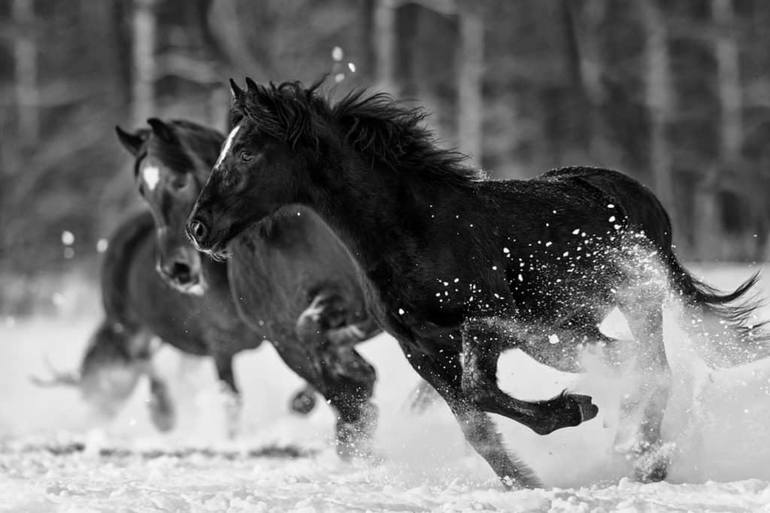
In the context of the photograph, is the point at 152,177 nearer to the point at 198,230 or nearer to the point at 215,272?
the point at 215,272

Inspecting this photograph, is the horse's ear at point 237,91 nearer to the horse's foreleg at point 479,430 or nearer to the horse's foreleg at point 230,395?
the horse's foreleg at point 479,430

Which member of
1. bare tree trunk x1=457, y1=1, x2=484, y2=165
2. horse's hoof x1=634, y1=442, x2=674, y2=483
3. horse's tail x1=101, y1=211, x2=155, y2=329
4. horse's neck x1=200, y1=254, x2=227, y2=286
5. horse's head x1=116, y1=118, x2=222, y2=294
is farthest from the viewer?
bare tree trunk x1=457, y1=1, x2=484, y2=165

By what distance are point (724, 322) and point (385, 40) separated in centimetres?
1426

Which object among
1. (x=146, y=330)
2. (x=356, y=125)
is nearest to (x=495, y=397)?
(x=356, y=125)

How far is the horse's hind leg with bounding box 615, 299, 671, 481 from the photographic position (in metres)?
5.79

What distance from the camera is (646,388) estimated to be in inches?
233

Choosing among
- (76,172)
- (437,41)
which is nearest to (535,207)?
(437,41)

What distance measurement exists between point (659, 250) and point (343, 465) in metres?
2.14

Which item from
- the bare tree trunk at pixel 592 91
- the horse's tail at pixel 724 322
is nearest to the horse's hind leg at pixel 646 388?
the horse's tail at pixel 724 322

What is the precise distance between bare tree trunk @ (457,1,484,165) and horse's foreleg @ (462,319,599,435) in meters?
16.5

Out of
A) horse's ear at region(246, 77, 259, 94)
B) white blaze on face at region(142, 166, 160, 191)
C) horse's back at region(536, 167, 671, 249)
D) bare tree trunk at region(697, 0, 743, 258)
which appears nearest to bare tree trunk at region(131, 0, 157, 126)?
bare tree trunk at region(697, 0, 743, 258)

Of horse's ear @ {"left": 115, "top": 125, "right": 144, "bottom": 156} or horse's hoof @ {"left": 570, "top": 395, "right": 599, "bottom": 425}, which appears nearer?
horse's hoof @ {"left": 570, "top": 395, "right": 599, "bottom": 425}

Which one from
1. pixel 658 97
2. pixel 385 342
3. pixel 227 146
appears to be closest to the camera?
pixel 227 146

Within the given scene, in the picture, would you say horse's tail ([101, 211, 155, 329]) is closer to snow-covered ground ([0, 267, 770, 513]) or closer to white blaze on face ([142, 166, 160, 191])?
snow-covered ground ([0, 267, 770, 513])
